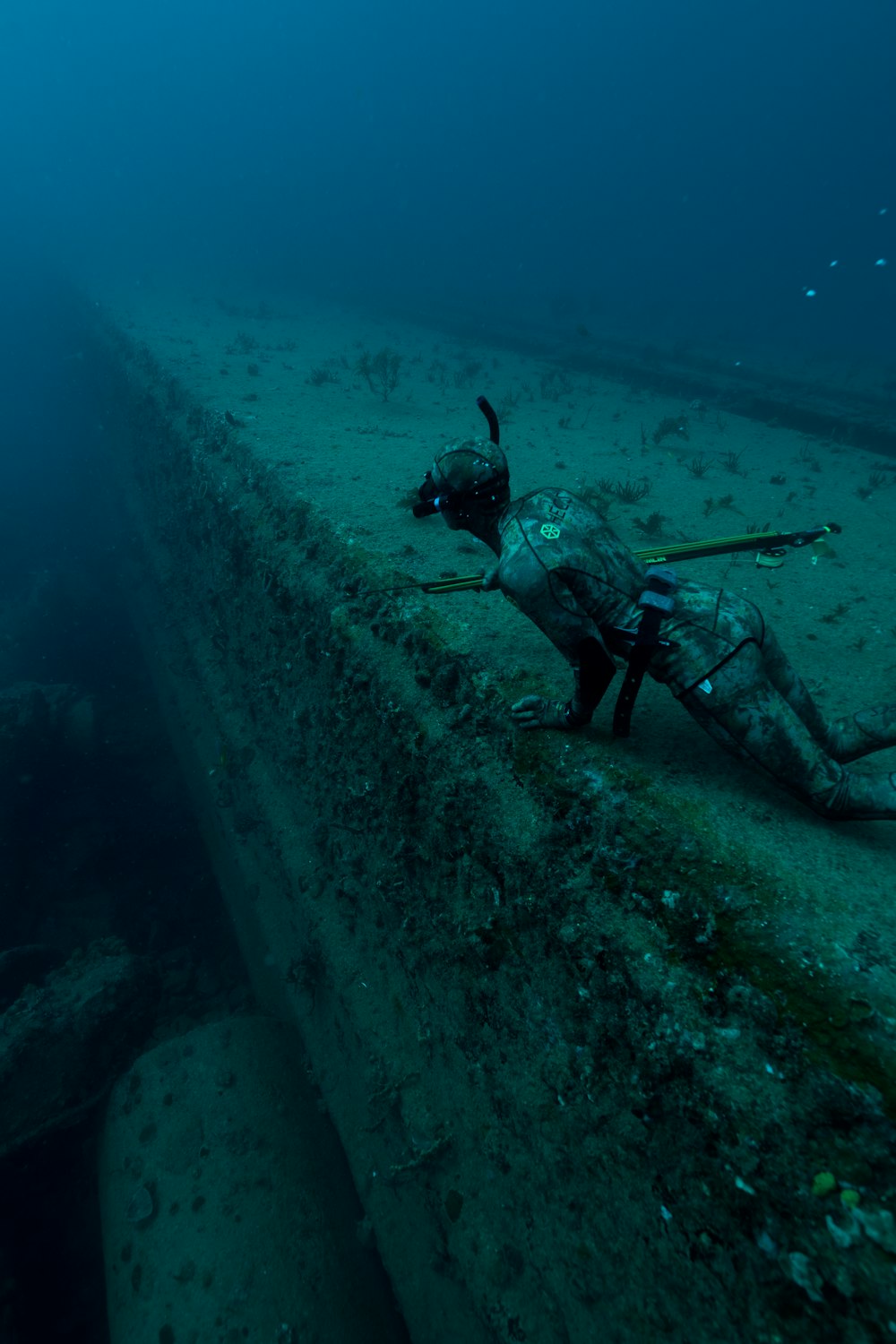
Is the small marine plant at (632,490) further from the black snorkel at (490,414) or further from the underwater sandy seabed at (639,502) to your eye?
the black snorkel at (490,414)

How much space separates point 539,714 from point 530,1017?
1.51m

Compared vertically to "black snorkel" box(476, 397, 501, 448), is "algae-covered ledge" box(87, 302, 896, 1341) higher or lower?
lower

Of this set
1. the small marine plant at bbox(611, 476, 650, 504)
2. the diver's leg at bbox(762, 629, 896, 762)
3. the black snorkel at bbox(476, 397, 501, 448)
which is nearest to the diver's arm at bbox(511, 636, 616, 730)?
the diver's leg at bbox(762, 629, 896, 762)

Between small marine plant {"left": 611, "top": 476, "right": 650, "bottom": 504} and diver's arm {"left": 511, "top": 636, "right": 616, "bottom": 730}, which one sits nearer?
diver's arm {"left": 511, "top": 636, "right": 616, "bottom": 730}

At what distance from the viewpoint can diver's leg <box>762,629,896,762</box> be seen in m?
2.74

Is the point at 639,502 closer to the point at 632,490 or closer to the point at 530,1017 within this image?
the point at 632,490

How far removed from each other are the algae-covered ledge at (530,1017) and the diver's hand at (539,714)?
20 centimetres

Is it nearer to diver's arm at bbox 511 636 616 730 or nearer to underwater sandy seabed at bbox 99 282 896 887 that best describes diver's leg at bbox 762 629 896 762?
underwater sandy seabed at bbox 99 282 896 887

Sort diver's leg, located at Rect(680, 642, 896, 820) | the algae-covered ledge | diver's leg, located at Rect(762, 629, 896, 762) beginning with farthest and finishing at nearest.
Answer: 1. diver's leg, located at Rect(762, 629, 896, 762)
2. diver's leg, located at Rect(680, 642, 896, 820)
3. the algae-covered ledge

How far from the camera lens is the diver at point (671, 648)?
2537mm

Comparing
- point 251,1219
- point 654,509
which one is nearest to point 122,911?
point 251,1219

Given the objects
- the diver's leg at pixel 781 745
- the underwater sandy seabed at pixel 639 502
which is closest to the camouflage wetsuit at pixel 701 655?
the diver's leg at pixel 781 745

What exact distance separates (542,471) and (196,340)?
11314 mm

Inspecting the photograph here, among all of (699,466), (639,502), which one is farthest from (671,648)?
(699,466)
